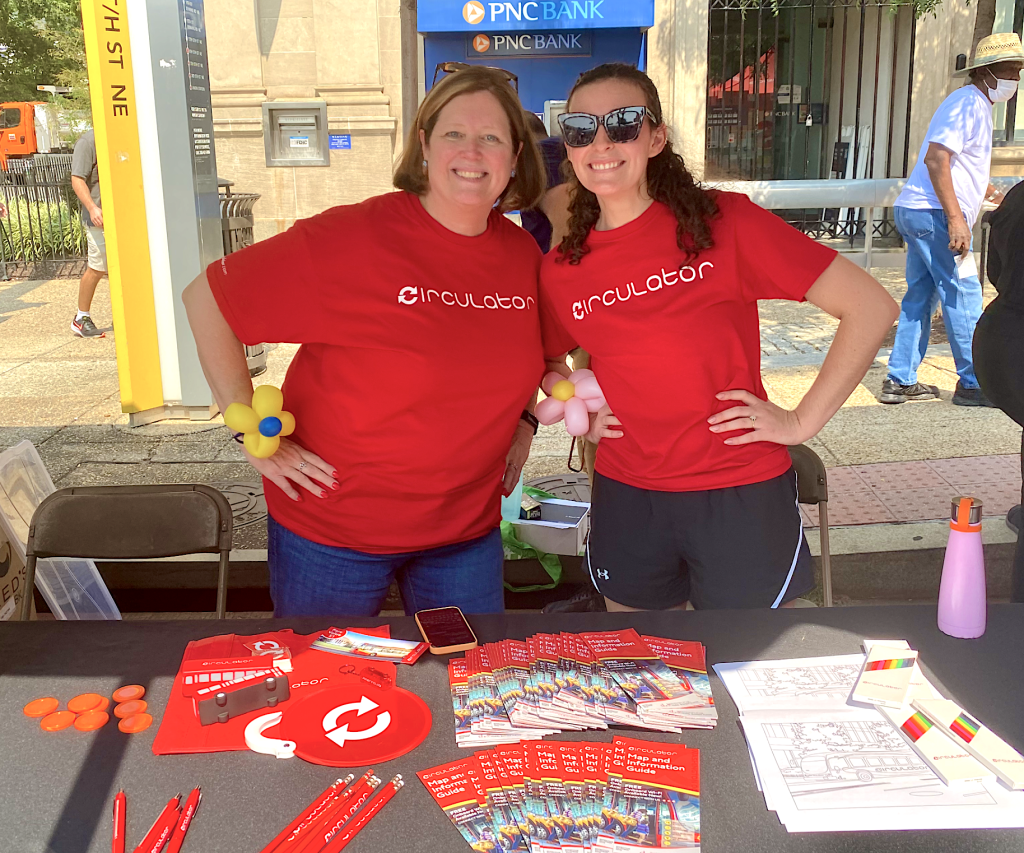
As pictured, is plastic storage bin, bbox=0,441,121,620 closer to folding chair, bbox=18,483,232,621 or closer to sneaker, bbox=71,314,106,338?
folding chair, bbox=18,483,232,621

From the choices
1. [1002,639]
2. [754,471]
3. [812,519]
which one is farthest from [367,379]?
[812,519]

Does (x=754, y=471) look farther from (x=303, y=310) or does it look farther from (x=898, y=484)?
(x=898, y=484)

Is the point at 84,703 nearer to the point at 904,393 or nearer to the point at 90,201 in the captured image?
the point at 904,393

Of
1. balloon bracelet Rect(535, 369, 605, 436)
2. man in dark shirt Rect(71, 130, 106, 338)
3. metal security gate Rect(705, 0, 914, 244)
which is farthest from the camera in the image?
metal security gate Rect(705, 0, 914, 244)

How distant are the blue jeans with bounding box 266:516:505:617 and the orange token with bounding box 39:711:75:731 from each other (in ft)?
2.23

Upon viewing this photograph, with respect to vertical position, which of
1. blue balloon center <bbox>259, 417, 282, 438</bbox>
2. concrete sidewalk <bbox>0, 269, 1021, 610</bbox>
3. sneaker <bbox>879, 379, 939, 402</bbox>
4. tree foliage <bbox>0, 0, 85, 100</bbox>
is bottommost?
concrete sidewalk <bbox>0, 269, 1021, 610</bbox>

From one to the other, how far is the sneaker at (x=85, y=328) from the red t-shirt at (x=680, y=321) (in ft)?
23.5

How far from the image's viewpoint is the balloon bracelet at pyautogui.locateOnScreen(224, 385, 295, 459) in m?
2.16

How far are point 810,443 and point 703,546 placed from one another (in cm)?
359

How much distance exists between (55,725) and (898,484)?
4098mm

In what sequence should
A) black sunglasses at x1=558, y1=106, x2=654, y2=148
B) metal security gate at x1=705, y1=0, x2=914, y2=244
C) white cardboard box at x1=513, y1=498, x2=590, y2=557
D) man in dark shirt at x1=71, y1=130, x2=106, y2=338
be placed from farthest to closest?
metal security gate at x1=705, y1=0, x2=914, y2=244
man in dark shirt at x1=71, y1=130, x2=106, y2=338
white cardboard box at x1=513, y1=498, x2=590, y2=557
black sunglasses at x1=558, y1=106, x2=654, y2=148

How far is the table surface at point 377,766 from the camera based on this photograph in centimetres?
136

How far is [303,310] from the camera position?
215 centimetres

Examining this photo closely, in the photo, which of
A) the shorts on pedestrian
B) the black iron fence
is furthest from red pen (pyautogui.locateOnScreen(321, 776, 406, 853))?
the black iron fence
